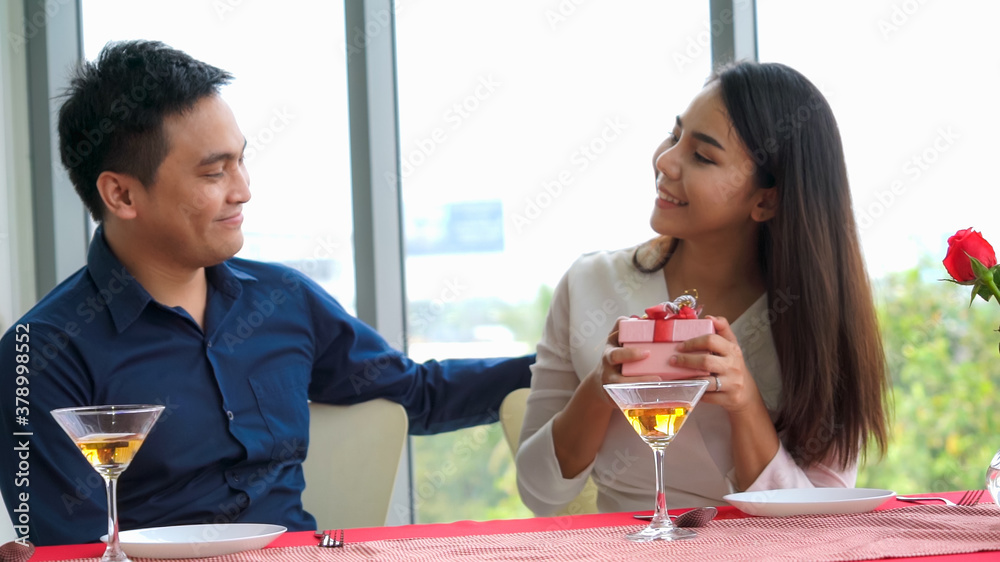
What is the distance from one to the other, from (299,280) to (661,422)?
3.63 feet

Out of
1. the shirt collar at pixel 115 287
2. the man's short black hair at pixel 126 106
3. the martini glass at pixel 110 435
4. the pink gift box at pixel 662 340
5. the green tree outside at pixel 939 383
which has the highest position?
the man's short black hair at pixel 126 106

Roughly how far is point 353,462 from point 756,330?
0.94 meters

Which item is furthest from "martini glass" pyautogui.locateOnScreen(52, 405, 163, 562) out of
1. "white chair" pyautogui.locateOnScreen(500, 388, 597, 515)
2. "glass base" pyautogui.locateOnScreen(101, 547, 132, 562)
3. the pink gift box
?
"white chair" pyautogui.locateOnScreen(500, 388, 597, 515)

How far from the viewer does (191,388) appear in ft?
5.74

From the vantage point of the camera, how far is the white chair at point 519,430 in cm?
197

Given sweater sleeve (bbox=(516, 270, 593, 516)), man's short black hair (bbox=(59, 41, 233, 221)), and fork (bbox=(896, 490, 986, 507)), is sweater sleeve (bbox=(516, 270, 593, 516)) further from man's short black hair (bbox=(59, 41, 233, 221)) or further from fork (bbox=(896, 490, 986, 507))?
man's short black hair (bbox=(59, 41, 233, 221))

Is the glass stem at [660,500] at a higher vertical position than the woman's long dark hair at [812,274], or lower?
lower

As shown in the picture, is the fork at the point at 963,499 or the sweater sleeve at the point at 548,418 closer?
the fork at the point at 963,499

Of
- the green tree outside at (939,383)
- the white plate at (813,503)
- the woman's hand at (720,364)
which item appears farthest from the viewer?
the green tree outside at (939,383)

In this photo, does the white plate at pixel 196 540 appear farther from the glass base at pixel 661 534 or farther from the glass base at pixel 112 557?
the glass base at pixel 661 534

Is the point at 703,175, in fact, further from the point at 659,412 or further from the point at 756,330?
the point at 659,412

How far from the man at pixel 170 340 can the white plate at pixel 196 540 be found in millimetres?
453

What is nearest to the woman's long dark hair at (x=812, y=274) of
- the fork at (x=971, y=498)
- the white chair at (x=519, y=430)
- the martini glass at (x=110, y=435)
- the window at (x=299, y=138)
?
the fork at (x=971, y=498)

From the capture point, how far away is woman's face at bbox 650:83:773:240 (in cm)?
176
